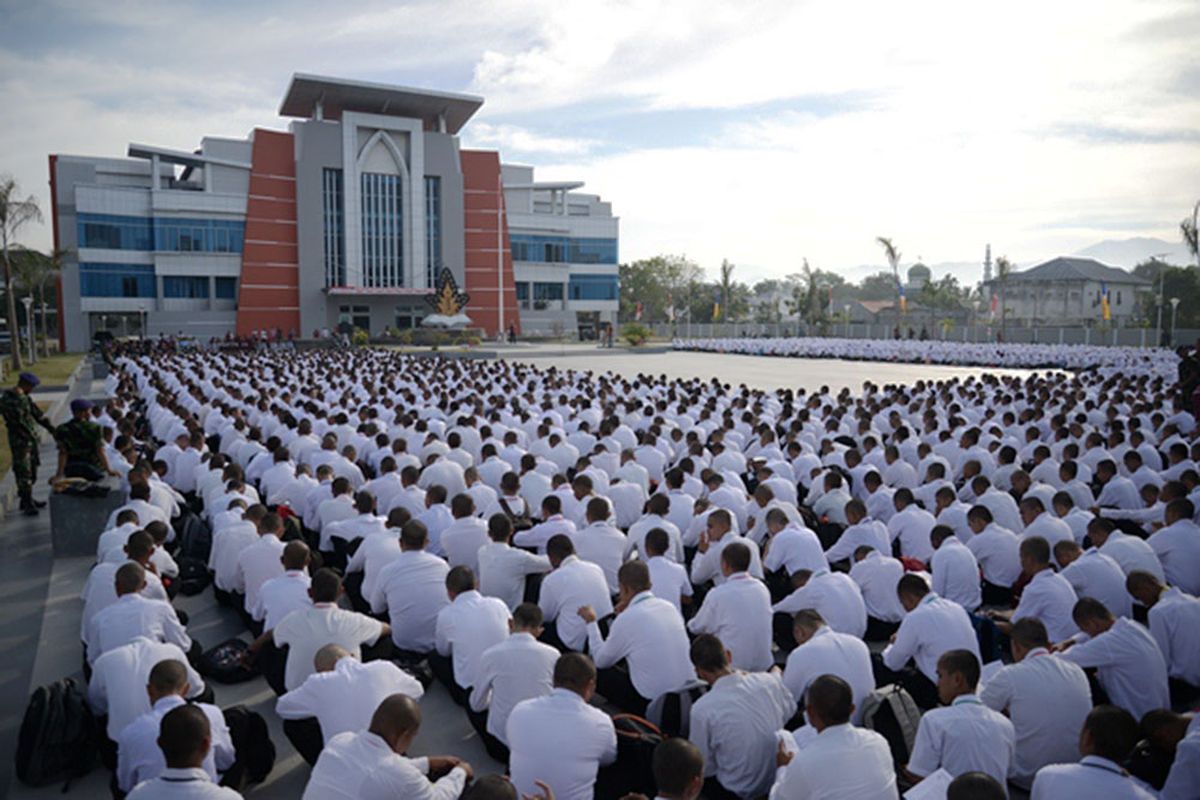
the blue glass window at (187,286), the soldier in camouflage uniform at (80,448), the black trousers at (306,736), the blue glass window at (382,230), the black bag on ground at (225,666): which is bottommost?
the black bag on ground at (225,666)

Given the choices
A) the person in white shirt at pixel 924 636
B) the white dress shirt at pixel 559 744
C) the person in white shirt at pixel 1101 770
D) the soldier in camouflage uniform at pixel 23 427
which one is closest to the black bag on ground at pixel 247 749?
the white dress shirt at pixel 559 744

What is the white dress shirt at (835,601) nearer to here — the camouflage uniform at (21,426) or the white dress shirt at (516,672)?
the white dress shirt at (516,672)

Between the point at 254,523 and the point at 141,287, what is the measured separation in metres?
53.6

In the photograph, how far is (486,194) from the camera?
201 feet

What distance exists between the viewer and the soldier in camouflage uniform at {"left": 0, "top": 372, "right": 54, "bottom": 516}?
10180 mm

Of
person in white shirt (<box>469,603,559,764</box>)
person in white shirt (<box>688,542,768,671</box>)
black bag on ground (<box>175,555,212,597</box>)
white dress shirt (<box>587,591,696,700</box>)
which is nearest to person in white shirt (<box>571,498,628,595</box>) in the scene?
person in white shirt (<box>688,542,768,671</box>)

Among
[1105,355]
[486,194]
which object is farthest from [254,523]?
[486,194]

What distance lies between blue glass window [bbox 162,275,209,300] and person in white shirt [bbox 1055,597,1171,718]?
58.2 metres

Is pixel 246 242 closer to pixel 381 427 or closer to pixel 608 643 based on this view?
pixel 381 427

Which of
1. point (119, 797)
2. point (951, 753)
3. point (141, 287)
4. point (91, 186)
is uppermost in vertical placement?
point (91, 186)

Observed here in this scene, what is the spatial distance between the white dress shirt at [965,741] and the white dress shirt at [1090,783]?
0.35 meters

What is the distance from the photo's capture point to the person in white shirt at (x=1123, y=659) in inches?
183

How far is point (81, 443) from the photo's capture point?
31.9 feet

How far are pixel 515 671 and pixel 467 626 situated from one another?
619 mm
